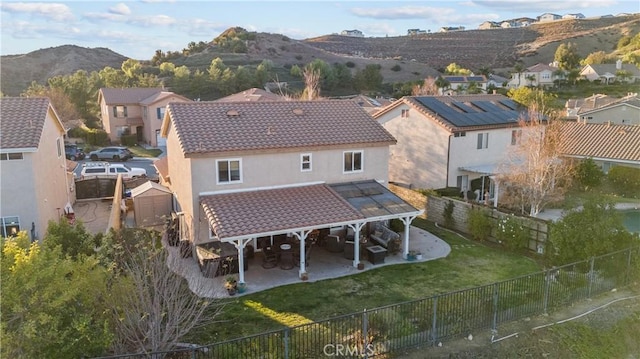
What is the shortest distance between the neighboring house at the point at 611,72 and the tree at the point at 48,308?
354ft

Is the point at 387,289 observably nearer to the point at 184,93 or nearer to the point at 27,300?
the point at 27,300

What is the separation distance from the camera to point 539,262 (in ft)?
70.9

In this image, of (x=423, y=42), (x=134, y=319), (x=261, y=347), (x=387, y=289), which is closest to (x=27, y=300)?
(x=134, y=319)

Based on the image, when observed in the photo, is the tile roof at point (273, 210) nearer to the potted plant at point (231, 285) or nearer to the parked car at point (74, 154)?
the potted plant at point (231, 285)

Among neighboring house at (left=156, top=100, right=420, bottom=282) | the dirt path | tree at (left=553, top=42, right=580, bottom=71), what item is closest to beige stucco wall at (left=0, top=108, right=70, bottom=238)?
neighboring house at (left=156, top=100, right=420, bottom=282)

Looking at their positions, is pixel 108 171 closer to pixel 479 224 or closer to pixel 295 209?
pixel 295 209

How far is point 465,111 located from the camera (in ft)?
108

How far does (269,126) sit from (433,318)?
1247cm

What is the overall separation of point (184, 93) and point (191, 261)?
62899 millimetres

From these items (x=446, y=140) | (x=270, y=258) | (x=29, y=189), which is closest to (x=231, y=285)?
(x=270, y=258)

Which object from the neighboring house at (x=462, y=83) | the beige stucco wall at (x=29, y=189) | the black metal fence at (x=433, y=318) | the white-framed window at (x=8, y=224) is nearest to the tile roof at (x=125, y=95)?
the beige stucco wall at (x=29, y=189)

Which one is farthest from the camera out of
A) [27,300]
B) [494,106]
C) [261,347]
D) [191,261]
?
[494,106]

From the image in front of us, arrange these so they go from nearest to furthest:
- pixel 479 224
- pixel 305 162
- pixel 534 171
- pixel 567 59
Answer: pixel 305 162 → pixel 479 224 → pixel 534 171 → pixel 567 59

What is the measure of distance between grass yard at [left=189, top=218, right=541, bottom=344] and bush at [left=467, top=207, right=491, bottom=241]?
3.52 ft
